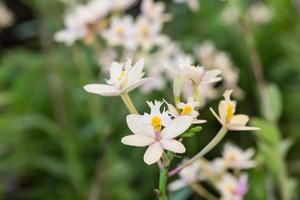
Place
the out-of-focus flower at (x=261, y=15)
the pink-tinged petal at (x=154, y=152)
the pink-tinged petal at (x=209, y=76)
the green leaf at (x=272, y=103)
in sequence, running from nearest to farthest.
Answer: the pink-tinged petal at (x=154, y=152) < the pink-tinged petal at (x=209, y=76) < the green leaf at (x=272, y=103) < the out-of-focus flower at (x=261, y=15)

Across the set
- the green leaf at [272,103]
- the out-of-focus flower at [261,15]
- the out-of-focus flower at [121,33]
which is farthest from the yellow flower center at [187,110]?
the out-of-focus flower at [261,15]

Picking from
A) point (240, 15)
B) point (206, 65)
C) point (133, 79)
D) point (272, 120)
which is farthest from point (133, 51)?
point (133, 79)

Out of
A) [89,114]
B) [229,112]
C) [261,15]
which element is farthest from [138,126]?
[261,15]

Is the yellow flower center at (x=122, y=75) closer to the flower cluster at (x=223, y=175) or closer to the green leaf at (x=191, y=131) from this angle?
the green leaf at (x=191, y=131)

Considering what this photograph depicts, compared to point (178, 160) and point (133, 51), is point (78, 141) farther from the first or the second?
point (133, 51)

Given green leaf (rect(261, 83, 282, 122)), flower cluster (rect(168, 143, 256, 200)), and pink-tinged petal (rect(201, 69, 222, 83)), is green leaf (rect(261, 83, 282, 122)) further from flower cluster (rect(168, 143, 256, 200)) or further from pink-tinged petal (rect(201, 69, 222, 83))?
pink-tinged petal (rect(201, 69, 222, 83))

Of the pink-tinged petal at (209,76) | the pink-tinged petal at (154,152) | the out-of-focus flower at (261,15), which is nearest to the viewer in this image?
the pink-tinged petal at (154,152)

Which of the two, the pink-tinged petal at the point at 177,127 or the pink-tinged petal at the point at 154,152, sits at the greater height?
the pink-tinged petal at the point at 177,127

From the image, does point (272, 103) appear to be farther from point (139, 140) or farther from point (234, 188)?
point (139, 140)
